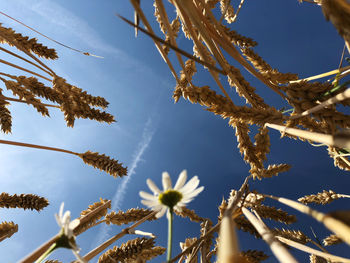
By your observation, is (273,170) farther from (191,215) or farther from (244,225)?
(191,215)

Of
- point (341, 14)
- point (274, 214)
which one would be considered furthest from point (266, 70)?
point (341, 14)

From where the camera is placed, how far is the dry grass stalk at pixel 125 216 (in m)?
2.12

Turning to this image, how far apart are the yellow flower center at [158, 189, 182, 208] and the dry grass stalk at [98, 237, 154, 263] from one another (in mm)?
1076

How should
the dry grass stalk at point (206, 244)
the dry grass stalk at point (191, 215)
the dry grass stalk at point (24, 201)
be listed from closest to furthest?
the dry grass stalk at point (206, 244) < the dry grass stalk at point (24, 201) < the dry grass stalk at point (191, 215)

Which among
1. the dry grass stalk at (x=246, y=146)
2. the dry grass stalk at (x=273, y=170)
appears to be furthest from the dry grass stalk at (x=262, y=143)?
the dry grass stalk at (x=273, y=170)

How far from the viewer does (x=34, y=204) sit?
6.54ft

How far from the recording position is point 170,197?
746mm

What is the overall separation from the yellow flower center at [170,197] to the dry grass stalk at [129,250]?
108 centimetres

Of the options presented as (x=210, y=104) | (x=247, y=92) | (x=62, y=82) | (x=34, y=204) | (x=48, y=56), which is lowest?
(x=34, y=204)

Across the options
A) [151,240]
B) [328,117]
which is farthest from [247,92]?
[151,240]

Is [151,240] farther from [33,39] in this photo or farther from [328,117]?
[33,39]

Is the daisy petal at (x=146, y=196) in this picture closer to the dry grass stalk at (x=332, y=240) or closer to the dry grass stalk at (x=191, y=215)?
the dry grass stalk at (x=191, y=215)

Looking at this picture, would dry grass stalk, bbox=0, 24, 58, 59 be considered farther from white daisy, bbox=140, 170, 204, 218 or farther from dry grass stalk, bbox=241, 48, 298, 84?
white daisy, bbox=140, 170, 204, 218

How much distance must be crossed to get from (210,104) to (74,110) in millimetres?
1330
